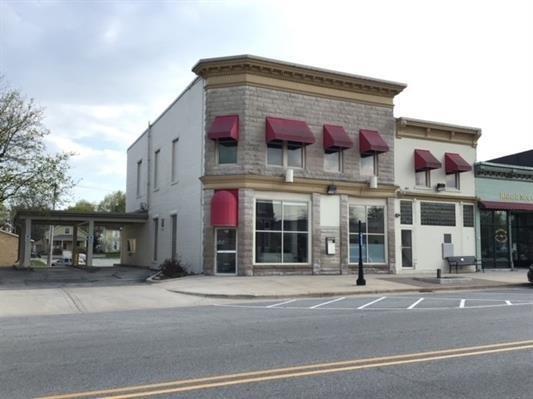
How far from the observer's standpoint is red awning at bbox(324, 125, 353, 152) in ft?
78.0

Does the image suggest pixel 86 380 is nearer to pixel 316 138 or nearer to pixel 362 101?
pixel 316 138

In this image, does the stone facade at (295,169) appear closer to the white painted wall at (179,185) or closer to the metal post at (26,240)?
the white painted wall at (179,185)

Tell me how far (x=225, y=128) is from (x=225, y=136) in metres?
0.38

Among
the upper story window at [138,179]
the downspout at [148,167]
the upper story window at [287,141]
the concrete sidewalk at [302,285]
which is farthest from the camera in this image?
the upper story window at [138,179]

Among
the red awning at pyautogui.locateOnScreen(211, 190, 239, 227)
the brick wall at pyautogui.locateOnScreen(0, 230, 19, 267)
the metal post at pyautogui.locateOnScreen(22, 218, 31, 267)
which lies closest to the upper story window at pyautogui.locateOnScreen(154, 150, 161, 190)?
the metal post at pyautogui.locateOnScreen(22, 218, 31, 267)

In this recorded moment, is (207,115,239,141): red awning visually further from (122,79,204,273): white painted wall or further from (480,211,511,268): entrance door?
(480,211,511,268): entrance door

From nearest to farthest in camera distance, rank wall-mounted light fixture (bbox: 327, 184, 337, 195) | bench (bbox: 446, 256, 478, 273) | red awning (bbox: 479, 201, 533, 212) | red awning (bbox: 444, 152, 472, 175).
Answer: wall-mounted light fixture (bbox: 327, 184, 337, 195), bench (bbox: 446, 256, 478, 273), red awning (bbox: 444, 152, 472, 175), red awning (bbox: 479, 201, 533, 212)

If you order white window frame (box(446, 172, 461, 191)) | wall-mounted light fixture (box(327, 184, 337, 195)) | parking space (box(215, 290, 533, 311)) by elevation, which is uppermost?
white window frame (box(446, 172, 461, 191))

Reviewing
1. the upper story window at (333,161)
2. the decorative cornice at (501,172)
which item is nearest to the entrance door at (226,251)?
the upper story window at (333,161)

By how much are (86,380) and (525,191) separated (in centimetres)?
3056

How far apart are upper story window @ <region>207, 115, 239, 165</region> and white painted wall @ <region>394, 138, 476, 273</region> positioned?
29.1 feet

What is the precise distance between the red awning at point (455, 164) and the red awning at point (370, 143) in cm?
474

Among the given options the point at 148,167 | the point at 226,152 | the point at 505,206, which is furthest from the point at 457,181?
the point at 148,167

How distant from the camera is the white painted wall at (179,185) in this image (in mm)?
23750
